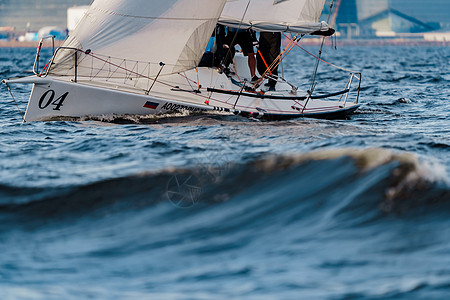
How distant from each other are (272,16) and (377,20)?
134583 millimetres

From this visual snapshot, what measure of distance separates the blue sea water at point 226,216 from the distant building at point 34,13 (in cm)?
12511

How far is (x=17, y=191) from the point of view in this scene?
6.34 meters

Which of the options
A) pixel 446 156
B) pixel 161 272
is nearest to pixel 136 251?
pixel 161 272

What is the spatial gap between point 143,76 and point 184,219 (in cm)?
595

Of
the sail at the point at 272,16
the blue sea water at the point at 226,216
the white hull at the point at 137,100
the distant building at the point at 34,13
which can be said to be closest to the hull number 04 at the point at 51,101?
the white hull at the point at 137,100

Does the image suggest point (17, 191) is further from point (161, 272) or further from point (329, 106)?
point (329, 106)

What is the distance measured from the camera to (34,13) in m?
132

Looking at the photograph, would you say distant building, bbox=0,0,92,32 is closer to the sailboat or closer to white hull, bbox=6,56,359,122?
the sailboat

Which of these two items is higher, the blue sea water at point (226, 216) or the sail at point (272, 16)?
the sail at point (272, 16)

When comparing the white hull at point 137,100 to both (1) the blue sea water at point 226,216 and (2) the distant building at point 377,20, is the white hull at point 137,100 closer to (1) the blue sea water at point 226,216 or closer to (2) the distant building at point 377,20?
(1) the blue sea water at point 226,216

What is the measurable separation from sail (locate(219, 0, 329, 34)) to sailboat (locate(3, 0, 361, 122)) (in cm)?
2

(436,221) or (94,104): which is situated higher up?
(94,104)

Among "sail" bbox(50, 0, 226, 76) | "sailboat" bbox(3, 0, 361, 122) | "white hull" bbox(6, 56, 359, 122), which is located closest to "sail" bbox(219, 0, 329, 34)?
"sailboat" bbox(3, 0, 361, 122)

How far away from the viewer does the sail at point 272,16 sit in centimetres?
1191
